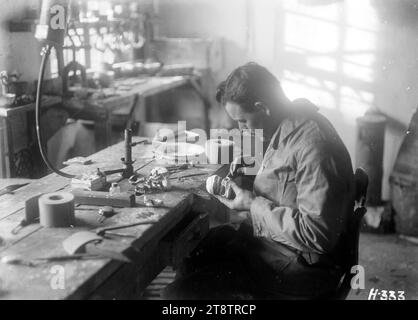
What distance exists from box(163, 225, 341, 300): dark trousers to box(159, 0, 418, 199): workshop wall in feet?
13.2

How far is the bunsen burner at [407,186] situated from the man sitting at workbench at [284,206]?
2.90 m

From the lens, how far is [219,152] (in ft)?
9.66

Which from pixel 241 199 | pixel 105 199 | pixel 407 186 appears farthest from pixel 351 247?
pixel 407 186

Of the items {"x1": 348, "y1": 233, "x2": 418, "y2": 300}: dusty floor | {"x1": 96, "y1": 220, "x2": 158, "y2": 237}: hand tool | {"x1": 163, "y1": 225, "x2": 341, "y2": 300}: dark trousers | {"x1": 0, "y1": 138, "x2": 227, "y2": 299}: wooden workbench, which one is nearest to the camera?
{"x1": 0, "y1": 138, "x2": 227, "y2": 299}: wooden workbench

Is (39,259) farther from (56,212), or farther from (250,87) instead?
(250,87)

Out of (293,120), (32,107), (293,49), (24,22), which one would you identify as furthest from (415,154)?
(24,22)

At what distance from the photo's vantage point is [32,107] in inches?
180

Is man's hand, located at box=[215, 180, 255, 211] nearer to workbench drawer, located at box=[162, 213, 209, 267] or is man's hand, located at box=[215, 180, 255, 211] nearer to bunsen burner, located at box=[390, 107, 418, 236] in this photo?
workbench drawer, located at box=[162, 213, 209, 267]

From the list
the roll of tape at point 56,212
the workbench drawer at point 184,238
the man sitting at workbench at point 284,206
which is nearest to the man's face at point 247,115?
the man sitting at workbench at point 284,206

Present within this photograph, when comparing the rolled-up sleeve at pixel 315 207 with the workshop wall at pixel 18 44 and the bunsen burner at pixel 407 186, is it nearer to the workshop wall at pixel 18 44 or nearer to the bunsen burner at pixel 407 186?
the bunsen burner at pixel 407 186

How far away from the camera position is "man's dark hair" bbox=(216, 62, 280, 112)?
2166mm

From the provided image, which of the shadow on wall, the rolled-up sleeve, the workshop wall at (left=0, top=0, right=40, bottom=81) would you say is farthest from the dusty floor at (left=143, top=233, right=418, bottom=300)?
the workshop wall at (left=0, top=0, right=40, bottom=81)

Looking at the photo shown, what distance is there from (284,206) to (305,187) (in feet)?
0.64
